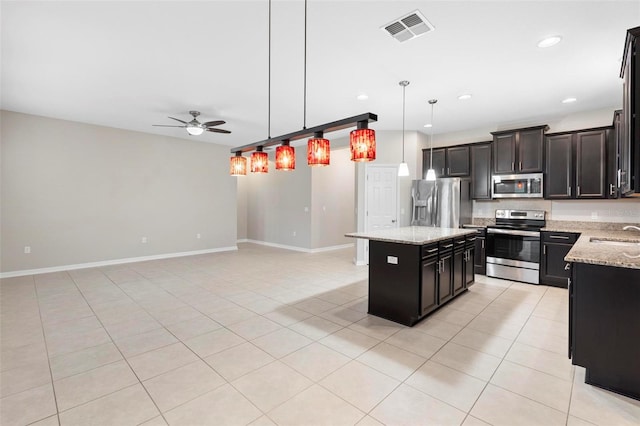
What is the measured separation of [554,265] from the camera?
15.2 feet

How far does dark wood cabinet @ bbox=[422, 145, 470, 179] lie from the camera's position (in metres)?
5.80

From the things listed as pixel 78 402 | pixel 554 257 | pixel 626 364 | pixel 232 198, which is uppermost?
pixel 232 198

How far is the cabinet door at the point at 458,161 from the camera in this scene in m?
5.79

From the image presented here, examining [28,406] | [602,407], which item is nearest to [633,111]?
[602,407]

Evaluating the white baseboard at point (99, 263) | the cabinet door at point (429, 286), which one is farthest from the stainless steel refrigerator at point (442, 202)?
the white baseboard at point (99, 263)

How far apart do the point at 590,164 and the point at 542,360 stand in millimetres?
3640

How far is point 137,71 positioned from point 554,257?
632cm

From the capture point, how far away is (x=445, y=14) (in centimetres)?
245

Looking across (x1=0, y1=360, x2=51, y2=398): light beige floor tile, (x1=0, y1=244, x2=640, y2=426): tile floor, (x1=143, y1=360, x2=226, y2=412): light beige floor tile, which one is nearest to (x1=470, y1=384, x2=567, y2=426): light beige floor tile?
(x1=0, y1=244, x2=640, y2=426): tile floor

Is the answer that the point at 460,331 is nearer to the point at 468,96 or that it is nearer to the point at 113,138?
the point at 468,96

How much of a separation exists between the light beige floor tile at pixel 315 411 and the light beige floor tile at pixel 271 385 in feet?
0.23

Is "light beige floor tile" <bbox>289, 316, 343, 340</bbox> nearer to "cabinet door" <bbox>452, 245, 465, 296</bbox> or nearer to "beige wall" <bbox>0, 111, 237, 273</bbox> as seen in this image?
"cabinet door" <bbox>452, 245, 465, 296</bbox>

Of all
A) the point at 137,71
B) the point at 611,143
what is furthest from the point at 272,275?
the point at 611,143

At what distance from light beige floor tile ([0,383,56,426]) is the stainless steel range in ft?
19.0
